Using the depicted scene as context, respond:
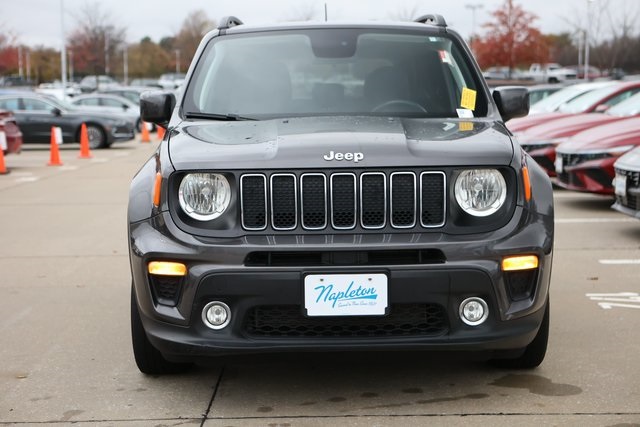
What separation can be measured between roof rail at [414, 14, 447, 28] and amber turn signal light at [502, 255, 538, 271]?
6.76ft

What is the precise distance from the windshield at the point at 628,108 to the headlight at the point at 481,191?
29.1 ft

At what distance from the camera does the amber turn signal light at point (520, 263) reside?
160 inches

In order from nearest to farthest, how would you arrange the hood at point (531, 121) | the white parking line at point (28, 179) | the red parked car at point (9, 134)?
1. the hood at point (531, 121)
2. the white parking line at point (28, 179)
3. the red parked car at point (9, 134)

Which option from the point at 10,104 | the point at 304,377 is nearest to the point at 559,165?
the point at 304,377

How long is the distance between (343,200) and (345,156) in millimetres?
185

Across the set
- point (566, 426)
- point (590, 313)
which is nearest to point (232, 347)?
point (566, 426)

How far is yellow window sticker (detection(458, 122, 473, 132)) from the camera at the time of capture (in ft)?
15.4

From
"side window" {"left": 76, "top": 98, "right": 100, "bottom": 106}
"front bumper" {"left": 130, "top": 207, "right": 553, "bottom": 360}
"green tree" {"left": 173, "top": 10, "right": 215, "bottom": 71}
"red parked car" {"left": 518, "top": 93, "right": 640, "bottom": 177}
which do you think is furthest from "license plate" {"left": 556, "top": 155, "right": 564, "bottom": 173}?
"green tree" {"left": 173, "top": 10, "right": 215, "bottom": 71}

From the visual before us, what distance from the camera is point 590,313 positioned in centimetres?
608

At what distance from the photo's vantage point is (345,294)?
3.96 meters

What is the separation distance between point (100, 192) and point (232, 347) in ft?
33.0

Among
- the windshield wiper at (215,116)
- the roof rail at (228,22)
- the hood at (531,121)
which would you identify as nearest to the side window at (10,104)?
the hood at (531,121)

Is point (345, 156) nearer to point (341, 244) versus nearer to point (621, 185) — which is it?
point (341, 244)

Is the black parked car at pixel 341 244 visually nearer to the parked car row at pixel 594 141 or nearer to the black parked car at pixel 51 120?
the parked car row at pixel 594 141
